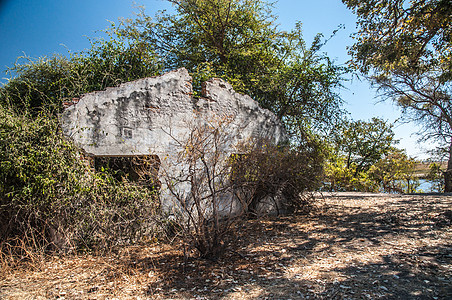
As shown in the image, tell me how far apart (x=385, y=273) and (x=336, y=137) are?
724 cm

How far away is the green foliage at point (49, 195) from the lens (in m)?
4.75

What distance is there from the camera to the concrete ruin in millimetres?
5543

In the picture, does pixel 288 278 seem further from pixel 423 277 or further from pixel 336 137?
pixel 336 137

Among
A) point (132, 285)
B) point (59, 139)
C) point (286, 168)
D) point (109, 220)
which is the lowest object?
point (132, 285)

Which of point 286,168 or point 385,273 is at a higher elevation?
point 286,168

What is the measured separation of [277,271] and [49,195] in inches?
163

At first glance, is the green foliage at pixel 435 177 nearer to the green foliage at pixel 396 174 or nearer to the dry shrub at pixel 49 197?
the green foliage at pixel 396 174

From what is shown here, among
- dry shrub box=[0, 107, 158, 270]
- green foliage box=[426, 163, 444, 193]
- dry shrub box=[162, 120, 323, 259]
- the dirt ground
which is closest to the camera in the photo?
the dirt ground

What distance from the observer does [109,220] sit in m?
5.38

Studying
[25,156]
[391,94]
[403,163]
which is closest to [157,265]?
[25,156]

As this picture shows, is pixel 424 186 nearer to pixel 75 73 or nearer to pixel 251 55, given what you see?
pixel 251 55

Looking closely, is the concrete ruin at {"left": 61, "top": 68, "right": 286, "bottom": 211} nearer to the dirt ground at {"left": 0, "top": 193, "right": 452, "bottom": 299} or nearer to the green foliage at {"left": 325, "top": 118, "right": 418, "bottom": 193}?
the dirt ground at {"left": 0, "top": 193, "right": 452, "bottom": 299}

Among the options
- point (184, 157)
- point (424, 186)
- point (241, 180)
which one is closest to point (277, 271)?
point (241, 180)

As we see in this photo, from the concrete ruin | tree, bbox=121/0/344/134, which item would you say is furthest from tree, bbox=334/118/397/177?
the concrete ruin
